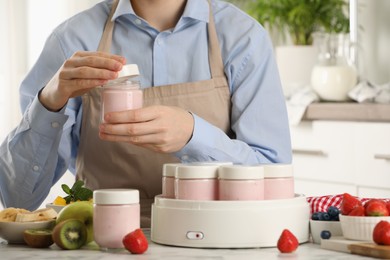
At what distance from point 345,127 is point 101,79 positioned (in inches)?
89.4

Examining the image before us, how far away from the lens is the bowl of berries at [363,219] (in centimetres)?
152

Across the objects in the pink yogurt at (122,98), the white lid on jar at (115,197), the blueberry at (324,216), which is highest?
the pink yogurt at (122,98)

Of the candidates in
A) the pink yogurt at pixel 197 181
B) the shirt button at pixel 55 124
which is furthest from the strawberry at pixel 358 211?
the shirt button at pixel 55 124

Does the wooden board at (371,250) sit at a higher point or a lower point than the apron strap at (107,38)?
lower

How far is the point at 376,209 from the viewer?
1.53 m

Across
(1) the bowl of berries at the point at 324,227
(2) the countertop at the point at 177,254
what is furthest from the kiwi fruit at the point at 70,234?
(1) the bowl of berries at the point at 324,227

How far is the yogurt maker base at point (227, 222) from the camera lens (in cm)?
154

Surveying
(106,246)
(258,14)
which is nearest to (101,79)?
(106,246)

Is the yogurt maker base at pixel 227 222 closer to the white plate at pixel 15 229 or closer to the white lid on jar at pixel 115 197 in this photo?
the white lid on jar at pixel 115 197

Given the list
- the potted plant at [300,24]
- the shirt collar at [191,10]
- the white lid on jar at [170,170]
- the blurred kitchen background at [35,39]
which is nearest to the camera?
the white lid on jar at [170,170]

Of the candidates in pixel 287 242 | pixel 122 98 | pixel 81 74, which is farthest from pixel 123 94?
pixel 287 242

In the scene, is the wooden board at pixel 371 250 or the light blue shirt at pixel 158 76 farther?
the light blue shirt at pixel 158 76

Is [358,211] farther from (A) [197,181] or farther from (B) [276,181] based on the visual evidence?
(A) [197,181]

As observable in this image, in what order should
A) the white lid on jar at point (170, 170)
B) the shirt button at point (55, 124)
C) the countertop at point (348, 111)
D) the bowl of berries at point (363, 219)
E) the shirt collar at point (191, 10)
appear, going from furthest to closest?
1. the countertop at point (348, 111)
2. the shirt collar at point (191, 10)
3. the shirt button at point (55, 124)
4. the white lid on jar at point (170, 170)
5. the bowl of berries at point (363, 219)
